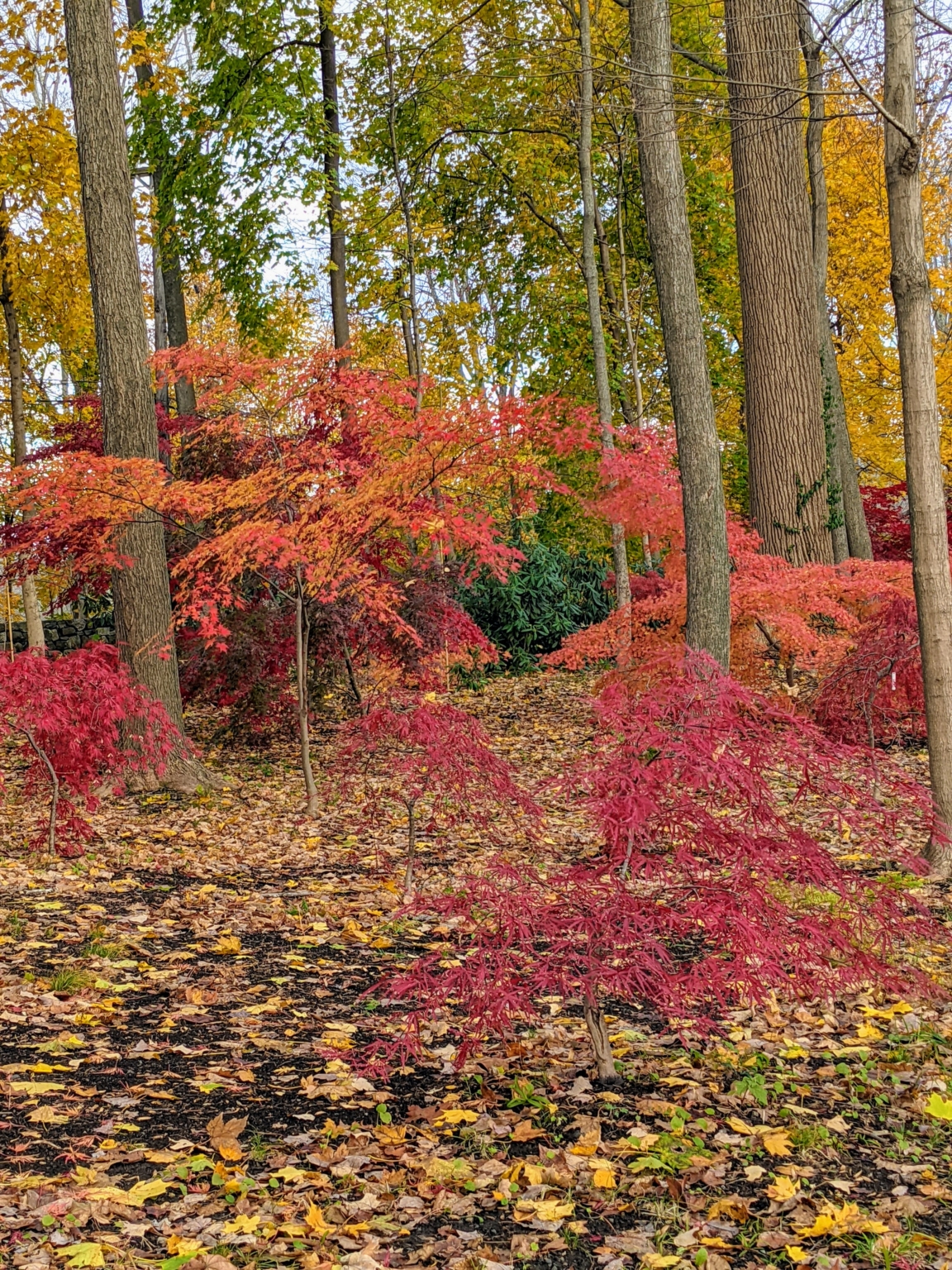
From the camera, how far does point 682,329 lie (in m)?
7.11

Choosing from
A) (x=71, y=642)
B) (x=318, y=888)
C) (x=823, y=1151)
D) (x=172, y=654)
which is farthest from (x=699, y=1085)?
(x=71, y=642)

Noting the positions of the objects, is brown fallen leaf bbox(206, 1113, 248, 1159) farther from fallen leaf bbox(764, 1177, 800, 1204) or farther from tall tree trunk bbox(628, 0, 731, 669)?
tall tree trunk bbox(628, 0, 731, 669)

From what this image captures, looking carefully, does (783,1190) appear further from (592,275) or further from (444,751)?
(592,275)

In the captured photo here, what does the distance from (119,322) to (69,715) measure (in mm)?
3084

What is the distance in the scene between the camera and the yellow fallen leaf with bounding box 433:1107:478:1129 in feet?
10.8

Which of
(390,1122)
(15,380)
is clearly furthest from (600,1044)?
(15,380)

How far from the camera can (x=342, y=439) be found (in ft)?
26.5

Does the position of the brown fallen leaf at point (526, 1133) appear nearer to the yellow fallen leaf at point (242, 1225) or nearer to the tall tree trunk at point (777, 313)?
the yellow fallen leaf at point (242, 1225)

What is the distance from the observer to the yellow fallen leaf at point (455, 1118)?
331 centimetres

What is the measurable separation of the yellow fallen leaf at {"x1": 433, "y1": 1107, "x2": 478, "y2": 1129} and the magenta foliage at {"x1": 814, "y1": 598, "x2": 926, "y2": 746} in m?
4.03

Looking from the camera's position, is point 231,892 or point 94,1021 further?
point 231,892

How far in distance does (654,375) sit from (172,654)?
1110cm

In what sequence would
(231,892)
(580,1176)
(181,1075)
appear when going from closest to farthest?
(580,1176) → (181,1075) → (231,892)

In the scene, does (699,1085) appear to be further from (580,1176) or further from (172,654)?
(172,654)
